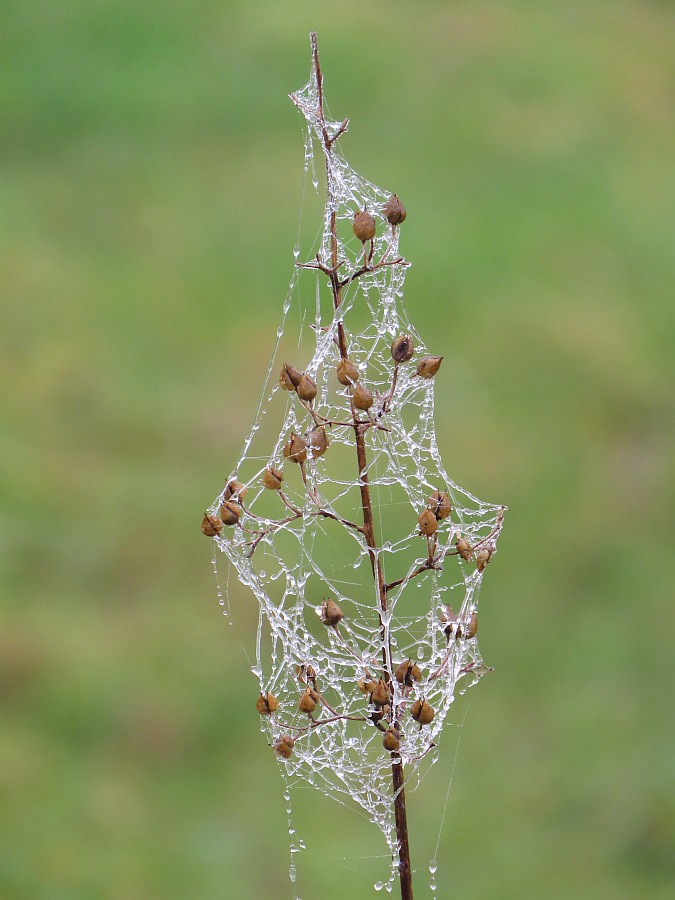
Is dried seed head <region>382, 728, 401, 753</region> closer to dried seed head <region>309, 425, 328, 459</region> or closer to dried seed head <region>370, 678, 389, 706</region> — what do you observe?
dried seed head <region>370, 678, 389, 706</region>

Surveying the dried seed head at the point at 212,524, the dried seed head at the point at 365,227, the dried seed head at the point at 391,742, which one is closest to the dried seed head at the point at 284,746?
the dried seed head at the point at 391,742

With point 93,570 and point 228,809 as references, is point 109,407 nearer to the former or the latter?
point 93,570

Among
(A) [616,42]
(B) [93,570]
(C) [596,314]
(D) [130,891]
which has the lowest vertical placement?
(D) [130,891]

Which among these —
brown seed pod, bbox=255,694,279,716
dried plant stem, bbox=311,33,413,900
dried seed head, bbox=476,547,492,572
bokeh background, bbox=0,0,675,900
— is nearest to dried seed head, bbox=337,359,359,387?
dried plant stem, bbox=311,33,413,900

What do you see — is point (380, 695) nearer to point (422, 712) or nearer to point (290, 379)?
point (422, 712)

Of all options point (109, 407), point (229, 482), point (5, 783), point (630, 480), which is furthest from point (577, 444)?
point (229, 482)

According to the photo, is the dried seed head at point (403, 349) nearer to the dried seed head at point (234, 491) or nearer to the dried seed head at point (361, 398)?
the dried seed head at point (361, 398)

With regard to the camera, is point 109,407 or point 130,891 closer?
point 130,891
